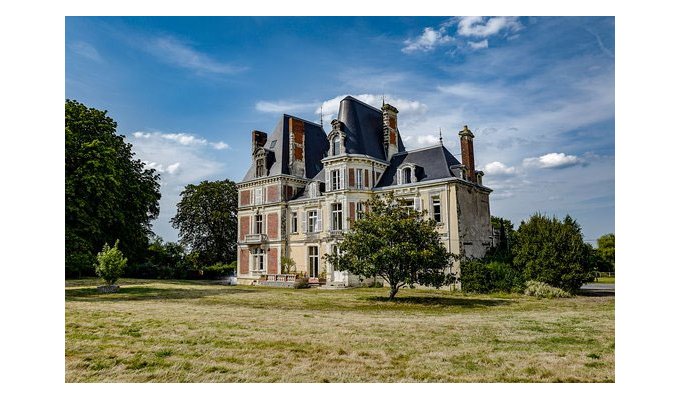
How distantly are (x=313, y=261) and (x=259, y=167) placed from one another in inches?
242

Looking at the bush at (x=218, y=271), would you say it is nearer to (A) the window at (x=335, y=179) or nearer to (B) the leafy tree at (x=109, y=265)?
(A) the window at (x=335, y=179)

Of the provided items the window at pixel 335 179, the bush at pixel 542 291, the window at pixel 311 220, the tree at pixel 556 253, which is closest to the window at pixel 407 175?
the window at pixel 335 179

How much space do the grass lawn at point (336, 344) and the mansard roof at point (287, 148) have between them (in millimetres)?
14215

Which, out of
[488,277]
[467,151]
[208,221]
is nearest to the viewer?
[488,277]

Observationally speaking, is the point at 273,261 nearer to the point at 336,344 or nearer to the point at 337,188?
the point at 337,188

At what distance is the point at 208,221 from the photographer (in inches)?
1344

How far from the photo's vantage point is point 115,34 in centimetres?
841

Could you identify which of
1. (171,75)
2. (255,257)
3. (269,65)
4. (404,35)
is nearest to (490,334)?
(404,35)

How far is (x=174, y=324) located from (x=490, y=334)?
578 centimetres

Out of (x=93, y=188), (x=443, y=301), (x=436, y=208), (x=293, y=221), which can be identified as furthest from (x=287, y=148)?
(x=443, y=301)

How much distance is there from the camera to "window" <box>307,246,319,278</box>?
24156 millimetres

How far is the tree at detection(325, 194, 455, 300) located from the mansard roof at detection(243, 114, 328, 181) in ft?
37.9

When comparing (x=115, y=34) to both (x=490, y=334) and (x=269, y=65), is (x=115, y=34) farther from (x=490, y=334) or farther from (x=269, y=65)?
(x=490, y=334)

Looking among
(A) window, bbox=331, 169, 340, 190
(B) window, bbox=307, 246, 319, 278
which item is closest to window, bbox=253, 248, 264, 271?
(B) window, bbox=307, 246, 319, 278
